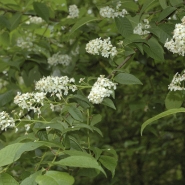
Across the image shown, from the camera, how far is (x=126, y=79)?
1436mm

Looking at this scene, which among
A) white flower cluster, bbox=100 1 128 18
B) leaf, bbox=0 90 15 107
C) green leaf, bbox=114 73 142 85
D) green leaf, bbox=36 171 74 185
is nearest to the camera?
green leaf, bbox=36 171 74 185

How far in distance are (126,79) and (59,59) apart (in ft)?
3.18

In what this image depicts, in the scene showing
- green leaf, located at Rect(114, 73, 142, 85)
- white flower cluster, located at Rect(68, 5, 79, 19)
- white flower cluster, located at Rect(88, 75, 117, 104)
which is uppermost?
white flower cluster, located at Rect(88, 75, 117, 104)

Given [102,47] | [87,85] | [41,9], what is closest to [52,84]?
[87,85]

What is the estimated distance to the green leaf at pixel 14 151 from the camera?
1.04 metres

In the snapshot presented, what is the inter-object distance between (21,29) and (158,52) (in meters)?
1.35

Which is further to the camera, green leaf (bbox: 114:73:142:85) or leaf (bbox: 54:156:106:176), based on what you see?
green leaf (bbox: 114:73:142:85)

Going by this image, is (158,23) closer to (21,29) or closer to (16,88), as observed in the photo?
(16,88)

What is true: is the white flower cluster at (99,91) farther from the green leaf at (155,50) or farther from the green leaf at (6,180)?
the green leaf at (6,180)

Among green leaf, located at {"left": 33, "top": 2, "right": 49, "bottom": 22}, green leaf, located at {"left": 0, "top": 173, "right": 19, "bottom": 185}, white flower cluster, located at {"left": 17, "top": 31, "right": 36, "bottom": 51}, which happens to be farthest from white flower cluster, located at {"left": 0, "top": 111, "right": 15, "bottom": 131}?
white flower cluster, located at {"left": 17, "top": 31, "right": 36, "bottom": 51}

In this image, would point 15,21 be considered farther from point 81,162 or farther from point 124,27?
point 81,162

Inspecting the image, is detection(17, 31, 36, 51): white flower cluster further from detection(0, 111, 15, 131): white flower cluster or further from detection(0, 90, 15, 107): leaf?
detection(0, 111, 15, 131): white flower cluster

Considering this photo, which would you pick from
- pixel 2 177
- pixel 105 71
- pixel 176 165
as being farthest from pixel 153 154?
pixel 2 177

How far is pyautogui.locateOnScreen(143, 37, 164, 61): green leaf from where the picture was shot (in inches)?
61.4
